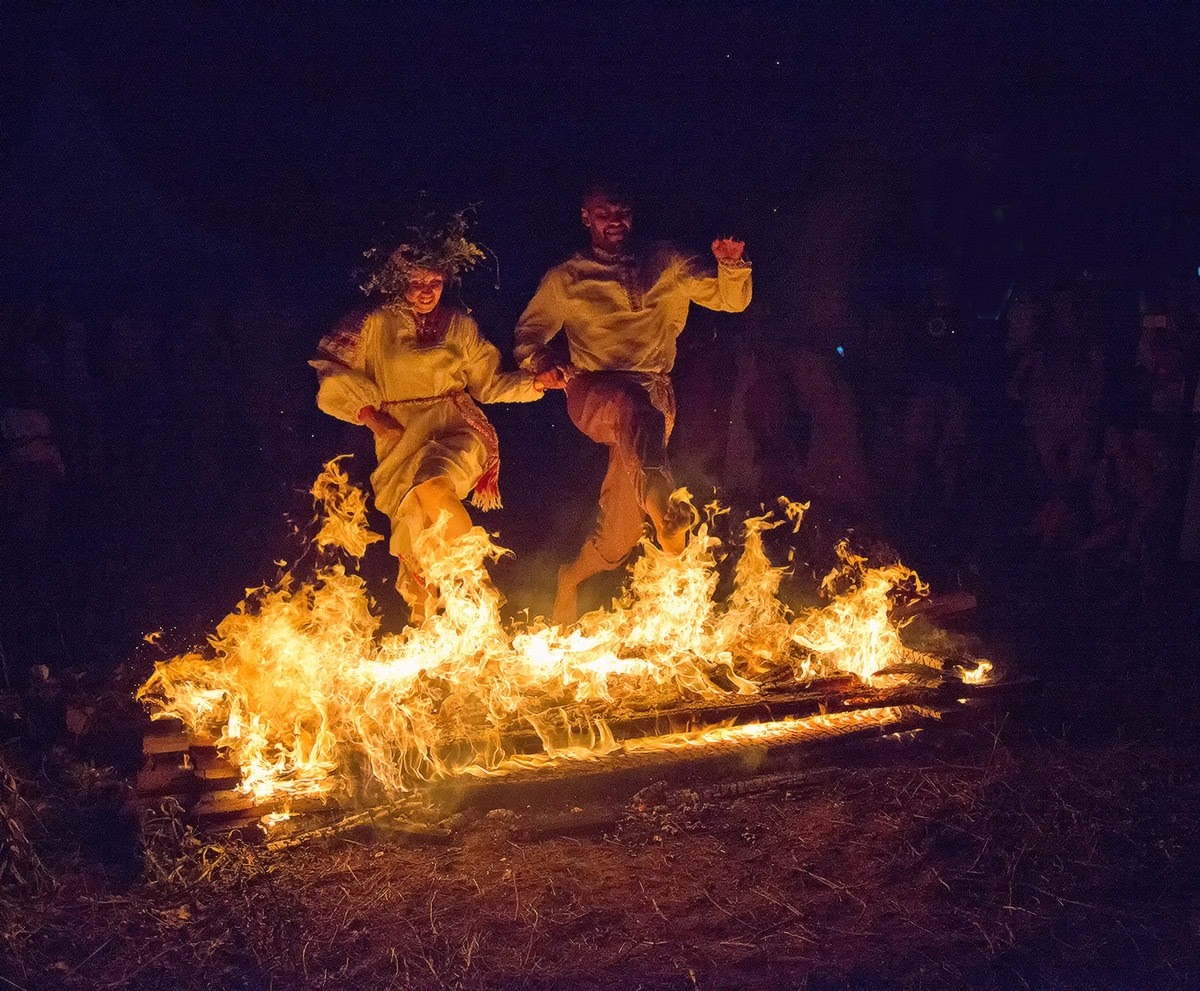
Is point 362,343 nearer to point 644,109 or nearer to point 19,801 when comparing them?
point 19,801

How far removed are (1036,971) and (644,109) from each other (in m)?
6.63

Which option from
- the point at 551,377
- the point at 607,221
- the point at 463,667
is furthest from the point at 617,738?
the point at 607,221

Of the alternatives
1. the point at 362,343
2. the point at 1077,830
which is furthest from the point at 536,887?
the point at 362,343

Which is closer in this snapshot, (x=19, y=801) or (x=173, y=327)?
(x=19, y=801)

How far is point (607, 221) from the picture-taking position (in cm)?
617

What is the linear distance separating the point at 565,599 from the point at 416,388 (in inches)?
66.4

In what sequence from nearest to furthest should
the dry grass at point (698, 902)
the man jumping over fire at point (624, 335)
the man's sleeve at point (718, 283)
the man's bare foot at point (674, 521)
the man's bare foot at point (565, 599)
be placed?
1. the dry grass at point (698, 902)
2. the man's sleeve at point (718, 283)
3. the man jumping over fire at point (624, 335)
4. the man's bare foot at point (674, 521)
5. the man's bare foot at point (565, 599)

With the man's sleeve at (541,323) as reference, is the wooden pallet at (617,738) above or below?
below

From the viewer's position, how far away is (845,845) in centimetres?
474

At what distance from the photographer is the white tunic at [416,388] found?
19.3 ft

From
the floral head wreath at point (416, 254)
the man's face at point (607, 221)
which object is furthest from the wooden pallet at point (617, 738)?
the man's face at point (607, 221)

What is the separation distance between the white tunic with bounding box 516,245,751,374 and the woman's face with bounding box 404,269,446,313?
2.06 ft

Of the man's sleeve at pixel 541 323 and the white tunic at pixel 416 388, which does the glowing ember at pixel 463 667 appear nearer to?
the white tunic at pixel 416 388

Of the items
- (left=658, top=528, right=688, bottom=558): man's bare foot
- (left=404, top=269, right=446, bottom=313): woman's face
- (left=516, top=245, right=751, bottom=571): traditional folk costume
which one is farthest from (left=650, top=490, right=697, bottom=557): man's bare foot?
(left=404, top=269, right=446, bottom=313): woman's face
